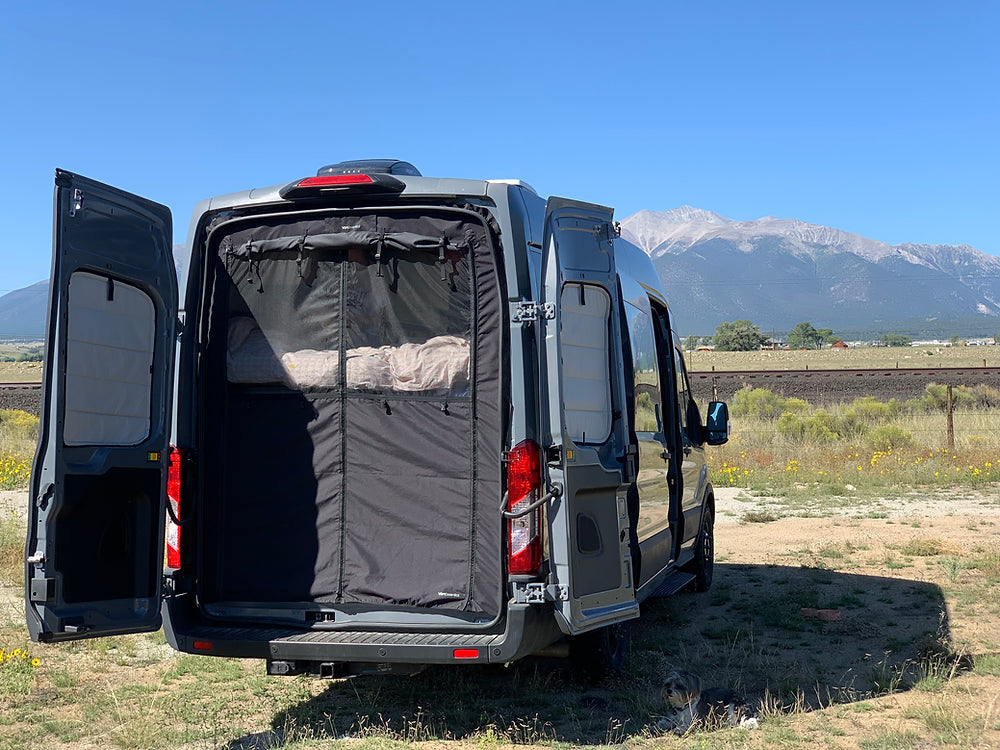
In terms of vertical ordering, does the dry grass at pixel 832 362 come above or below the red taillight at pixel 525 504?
above

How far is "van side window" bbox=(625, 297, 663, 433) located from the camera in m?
6.65

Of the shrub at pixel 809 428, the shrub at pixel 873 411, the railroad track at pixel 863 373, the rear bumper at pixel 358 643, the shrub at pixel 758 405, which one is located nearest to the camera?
the rear bumper at pixel 358 643

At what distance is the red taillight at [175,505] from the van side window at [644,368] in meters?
2.68

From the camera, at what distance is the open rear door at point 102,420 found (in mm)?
4801

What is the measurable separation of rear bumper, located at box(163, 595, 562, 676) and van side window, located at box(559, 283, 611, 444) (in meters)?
0.95

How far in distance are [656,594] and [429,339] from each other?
2.80 m

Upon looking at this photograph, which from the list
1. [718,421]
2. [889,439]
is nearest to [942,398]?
[889,439]

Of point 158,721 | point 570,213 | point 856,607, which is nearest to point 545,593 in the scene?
point 570,213

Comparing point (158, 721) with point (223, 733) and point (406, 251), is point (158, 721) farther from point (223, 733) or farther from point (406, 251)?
point (406, 251)

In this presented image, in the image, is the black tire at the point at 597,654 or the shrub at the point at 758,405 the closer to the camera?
the black tire at the point at 597,654

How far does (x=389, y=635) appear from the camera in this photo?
17.3 ft

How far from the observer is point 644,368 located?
23.0 ft

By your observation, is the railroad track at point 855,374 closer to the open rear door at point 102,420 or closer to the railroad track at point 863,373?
the railroad track at point 863,373

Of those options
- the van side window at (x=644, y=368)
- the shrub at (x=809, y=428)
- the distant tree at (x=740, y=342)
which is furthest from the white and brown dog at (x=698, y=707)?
the distant tree at (x=740, y=342)
